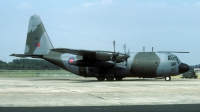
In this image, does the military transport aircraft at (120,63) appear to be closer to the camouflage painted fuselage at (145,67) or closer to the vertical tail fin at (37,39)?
the camouflage painted fuselage at (145,67)

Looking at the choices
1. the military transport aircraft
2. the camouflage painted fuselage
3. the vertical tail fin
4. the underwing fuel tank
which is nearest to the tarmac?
the military transport aircraft

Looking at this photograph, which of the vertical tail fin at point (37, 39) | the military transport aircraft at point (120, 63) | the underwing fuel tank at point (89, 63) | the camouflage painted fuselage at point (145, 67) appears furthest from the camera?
the vertical tail fin at point (37, 39)

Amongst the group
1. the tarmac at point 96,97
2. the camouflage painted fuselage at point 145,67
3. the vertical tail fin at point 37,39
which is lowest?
the tarmac at point 96,97

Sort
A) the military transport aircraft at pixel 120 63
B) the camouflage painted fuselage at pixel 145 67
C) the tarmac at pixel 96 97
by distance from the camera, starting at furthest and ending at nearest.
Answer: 1. the camouflage painted fuselage at pixel 145 67
2. the military transport aircraft at pixel 120 63
3. the tarmac at pixel 96 97

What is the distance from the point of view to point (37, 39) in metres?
50.0

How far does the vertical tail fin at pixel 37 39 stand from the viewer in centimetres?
4969

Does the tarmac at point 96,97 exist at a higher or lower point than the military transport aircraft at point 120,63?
A: lower

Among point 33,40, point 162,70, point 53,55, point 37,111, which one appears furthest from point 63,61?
point 37,111

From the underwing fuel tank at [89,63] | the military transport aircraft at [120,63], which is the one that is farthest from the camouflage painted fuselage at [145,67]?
the underwing fuel tank at [89,63]

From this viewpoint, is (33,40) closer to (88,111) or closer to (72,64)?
(72,64)

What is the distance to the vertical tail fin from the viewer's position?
49688mm

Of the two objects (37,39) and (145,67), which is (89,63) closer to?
(145,67)

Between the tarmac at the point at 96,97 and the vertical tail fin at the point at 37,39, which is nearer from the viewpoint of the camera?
the tarmac at the point at 96,97

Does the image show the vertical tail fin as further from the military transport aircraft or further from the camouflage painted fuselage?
the camouflage painted fuselage
